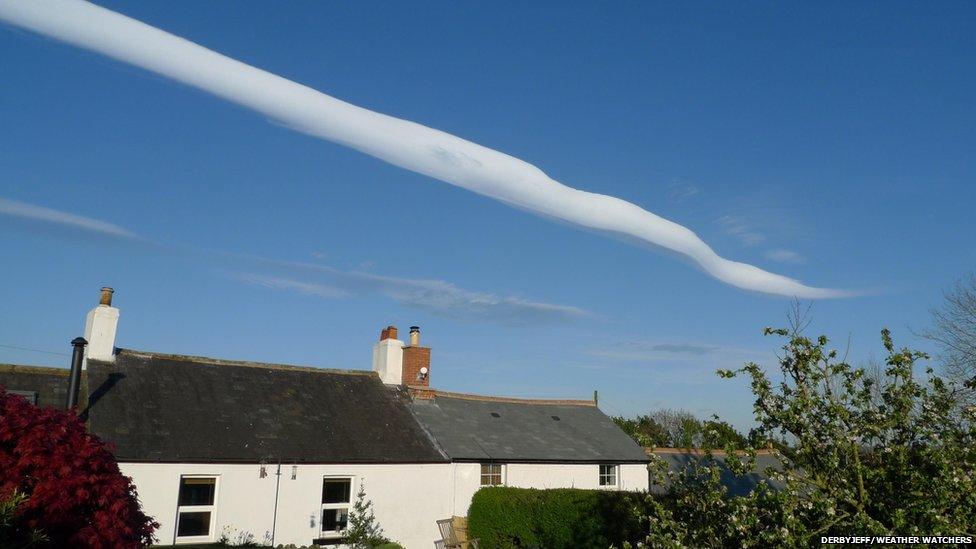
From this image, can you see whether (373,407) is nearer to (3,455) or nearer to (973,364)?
(3,455)

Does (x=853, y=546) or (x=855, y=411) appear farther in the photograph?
(x=855, y=411)

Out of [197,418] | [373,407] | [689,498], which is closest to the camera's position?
[689,498]

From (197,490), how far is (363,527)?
15.5ft

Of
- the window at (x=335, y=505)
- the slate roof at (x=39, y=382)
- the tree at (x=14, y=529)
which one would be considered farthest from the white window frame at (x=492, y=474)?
the tree at (x=14, y=529)

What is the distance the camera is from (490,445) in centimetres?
2509

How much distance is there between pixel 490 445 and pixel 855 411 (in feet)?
65.5

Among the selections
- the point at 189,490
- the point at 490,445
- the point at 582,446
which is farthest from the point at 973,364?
the point at 189,490

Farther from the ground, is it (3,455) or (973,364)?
(973,364)

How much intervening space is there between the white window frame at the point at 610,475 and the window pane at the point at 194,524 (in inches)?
577

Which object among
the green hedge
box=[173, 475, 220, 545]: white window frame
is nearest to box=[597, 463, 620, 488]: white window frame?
the green hedge

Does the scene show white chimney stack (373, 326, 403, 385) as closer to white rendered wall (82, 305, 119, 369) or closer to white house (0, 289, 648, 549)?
white house (0, 289, 648, 549)

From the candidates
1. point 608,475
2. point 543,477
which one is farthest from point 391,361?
point 608,475

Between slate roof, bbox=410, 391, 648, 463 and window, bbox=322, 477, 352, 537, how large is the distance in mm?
3998

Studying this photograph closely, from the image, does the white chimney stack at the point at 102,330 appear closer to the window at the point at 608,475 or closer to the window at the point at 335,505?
the window at the point at 335,505
